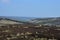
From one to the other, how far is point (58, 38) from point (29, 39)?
3.67m

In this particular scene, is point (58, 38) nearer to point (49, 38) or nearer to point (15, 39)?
point (49, 38)

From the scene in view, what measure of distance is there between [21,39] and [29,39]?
0.95 m

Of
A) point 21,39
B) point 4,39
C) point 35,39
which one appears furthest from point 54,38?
point 4,39

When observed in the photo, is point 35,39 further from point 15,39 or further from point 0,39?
point 0,39

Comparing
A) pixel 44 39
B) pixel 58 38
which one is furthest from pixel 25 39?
pixel 58 38

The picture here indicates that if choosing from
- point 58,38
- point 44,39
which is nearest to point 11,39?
point 44,39

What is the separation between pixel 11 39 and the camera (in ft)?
80.2

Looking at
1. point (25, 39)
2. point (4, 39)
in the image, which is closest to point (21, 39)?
point (25, 39)

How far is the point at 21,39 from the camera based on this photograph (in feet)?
81.1

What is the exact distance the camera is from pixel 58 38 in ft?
83.9

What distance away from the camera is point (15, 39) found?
960 inches

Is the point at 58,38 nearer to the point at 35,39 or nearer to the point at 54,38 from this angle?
the point at 54,38

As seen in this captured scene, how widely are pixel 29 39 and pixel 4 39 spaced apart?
2.96 m

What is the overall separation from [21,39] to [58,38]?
4.61 meters
